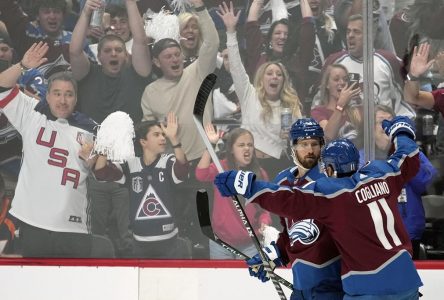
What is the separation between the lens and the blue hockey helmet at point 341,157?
3.15 metres

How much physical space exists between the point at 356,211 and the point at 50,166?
2.12 meters

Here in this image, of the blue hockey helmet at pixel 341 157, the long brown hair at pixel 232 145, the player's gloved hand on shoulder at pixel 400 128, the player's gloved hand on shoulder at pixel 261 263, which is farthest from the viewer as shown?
the long brown hair at pixel 232 145

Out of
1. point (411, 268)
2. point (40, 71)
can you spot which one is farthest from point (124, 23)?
point (411, 268)

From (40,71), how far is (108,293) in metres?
1.15

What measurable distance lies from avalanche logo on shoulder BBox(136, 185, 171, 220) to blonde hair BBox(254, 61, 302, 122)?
65cm

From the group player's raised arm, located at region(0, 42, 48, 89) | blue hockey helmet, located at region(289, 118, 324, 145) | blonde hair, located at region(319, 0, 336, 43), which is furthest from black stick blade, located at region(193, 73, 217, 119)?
player's raised arm, located at region(0, 42, 48, 89)

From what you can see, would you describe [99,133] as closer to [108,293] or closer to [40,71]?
[40,71]

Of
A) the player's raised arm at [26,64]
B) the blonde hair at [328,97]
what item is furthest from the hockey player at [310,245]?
the player's raised arm at [26,64]

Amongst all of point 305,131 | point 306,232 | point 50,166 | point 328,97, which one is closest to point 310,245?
point 306,232

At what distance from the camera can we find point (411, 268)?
316 cm

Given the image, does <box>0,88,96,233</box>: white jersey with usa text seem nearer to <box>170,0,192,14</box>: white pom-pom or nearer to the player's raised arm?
the player's raised arm

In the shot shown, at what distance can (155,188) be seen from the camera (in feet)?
15.3

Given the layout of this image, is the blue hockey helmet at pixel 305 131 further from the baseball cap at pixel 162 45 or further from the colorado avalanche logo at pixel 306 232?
the baseball cap at pixel 162 45

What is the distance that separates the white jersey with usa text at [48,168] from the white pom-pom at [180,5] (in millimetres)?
694
